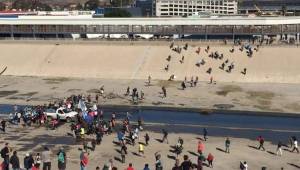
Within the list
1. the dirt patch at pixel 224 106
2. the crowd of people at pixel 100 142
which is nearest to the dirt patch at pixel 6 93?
the crowd of people at pixel 100 142

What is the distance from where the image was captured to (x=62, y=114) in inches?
1563

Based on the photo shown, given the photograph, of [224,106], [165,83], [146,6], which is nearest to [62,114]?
[224,106]

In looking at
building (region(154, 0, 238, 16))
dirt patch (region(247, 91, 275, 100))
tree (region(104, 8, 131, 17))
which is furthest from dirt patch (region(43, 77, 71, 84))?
building (region(154, 0, 238, 16))

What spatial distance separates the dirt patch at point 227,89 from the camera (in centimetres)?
5212

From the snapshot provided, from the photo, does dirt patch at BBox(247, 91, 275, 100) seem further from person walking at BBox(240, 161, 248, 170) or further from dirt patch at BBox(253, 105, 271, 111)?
person walking at BBox(240, 161, 248, 170)

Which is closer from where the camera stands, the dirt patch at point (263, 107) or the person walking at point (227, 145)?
the person walking at point (227, 145)

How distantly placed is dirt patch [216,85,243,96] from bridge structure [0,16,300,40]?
24.7m

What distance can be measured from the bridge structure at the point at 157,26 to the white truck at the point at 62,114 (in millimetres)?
42159

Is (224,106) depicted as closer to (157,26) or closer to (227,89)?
(227,89)

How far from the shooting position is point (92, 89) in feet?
180

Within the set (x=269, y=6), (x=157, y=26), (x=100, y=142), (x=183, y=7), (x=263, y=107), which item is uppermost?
(x=269, y=6)

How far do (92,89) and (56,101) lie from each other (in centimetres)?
745

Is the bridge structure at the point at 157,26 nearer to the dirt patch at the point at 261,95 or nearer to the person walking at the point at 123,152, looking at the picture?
the dirt patch at the point at 261,95

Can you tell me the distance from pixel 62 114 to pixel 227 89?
20.2 m
